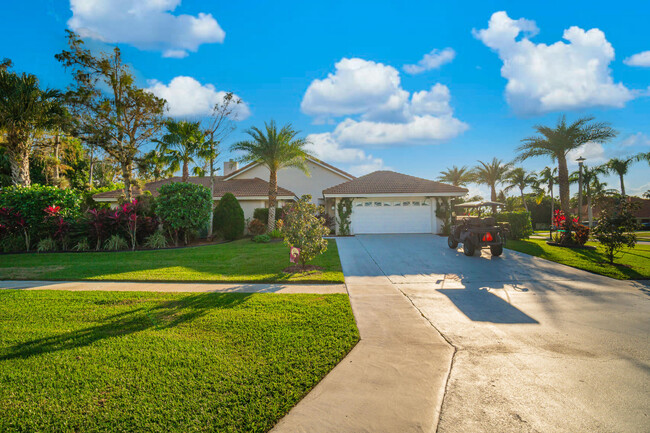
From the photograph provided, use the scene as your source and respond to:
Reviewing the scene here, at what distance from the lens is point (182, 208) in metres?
14.5

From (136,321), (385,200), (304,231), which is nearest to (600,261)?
(304,231)

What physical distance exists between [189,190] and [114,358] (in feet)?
41.1

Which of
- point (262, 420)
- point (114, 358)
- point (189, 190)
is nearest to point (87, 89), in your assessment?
point (189, 190)

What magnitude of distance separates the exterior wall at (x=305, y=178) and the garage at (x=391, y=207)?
19.2 ft

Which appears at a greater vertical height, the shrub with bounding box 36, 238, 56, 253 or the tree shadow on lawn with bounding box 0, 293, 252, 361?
the shrub with bounding box 36, 238, 56, 253

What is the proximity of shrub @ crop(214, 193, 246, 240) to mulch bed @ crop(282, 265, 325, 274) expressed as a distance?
9957 mm

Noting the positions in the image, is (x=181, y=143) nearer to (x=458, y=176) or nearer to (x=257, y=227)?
(x=257, y=227)

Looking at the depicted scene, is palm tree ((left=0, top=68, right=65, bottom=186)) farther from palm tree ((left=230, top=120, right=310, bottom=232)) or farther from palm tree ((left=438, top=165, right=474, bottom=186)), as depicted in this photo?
palm tree ((left=438, top=165, right=474, bottom=186))

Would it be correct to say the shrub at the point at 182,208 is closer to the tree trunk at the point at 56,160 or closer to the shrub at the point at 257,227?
the shrub at the point at 257,227

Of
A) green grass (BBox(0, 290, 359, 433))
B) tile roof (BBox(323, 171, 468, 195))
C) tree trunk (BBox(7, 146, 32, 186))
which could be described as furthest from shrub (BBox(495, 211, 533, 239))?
tree trunk (BBox(7, 146, 32, 186))

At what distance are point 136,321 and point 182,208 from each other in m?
10.8

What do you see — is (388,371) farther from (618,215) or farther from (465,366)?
(618,215)

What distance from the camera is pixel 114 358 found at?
348 centimetres

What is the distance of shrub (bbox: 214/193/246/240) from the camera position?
1784 centimetres
